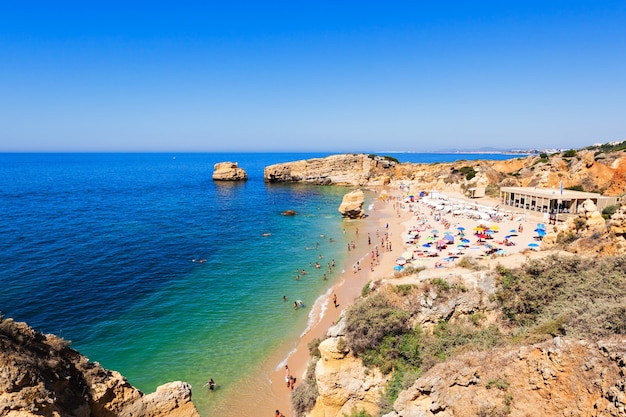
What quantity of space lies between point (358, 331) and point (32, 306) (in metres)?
21.1

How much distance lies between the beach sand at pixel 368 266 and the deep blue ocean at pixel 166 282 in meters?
0.99

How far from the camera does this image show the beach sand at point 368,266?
14445mm

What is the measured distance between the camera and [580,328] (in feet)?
27.7

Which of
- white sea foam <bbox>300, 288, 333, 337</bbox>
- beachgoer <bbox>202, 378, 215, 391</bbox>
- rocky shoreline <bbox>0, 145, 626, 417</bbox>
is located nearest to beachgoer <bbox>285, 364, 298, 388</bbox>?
beachgoer <bbox>202, 378, 215, 391</bbox>

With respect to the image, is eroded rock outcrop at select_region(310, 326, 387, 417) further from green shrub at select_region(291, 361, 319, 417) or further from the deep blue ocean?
the deep blue ocean

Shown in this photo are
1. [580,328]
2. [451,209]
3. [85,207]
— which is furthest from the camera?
[85,207]

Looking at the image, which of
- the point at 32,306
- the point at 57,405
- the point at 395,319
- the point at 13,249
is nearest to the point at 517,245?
the point at 395,319

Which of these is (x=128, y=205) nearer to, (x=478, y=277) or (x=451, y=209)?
(x=451, y=209)

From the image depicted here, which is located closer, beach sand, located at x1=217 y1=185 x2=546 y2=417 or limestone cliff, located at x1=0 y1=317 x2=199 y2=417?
limestone cliff, located at x1=0 y1=317 x2=199 y2=417

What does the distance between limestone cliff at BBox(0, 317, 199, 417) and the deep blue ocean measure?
8.64 metres

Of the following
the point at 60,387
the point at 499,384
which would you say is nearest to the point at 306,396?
the point at 499,384

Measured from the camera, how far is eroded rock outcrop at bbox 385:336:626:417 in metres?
5.61

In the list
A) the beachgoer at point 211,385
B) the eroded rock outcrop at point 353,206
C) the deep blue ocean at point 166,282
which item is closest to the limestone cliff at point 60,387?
the deep blue ocean at point 166,282

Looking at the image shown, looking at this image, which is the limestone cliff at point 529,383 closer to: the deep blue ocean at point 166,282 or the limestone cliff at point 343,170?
the deep blue ocean at point 166,282
